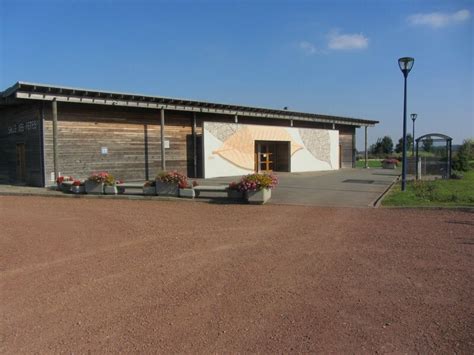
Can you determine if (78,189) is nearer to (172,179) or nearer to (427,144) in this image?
(172,179)

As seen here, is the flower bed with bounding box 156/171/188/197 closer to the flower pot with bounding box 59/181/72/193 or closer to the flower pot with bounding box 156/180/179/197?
the flower pot with bounding box 156/180/179/197

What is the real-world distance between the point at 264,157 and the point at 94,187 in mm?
14026

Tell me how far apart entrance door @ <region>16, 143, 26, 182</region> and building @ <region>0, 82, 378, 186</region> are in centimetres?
4

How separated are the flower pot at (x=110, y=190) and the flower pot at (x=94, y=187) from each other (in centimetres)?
15

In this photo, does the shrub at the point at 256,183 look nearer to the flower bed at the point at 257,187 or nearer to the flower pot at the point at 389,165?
the flower bed at the point at 257,187

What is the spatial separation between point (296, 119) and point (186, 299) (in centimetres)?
2428

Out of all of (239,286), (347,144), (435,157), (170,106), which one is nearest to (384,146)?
(347,144)

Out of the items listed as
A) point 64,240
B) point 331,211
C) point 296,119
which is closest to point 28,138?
point 64,240

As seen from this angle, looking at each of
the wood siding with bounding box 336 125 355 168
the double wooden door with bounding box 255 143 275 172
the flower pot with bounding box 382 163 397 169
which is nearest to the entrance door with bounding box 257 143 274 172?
the double wooden door with bounding box 255 143 275 172

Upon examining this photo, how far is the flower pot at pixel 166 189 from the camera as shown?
12.5 metres

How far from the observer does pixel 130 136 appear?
60.8ft

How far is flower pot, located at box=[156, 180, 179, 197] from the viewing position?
41.0ft

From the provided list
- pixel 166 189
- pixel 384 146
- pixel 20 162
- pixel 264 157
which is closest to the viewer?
pixel 166 189

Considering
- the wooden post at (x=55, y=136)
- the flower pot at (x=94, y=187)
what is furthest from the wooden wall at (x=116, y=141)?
the flower pot at (x=94, y=187)
